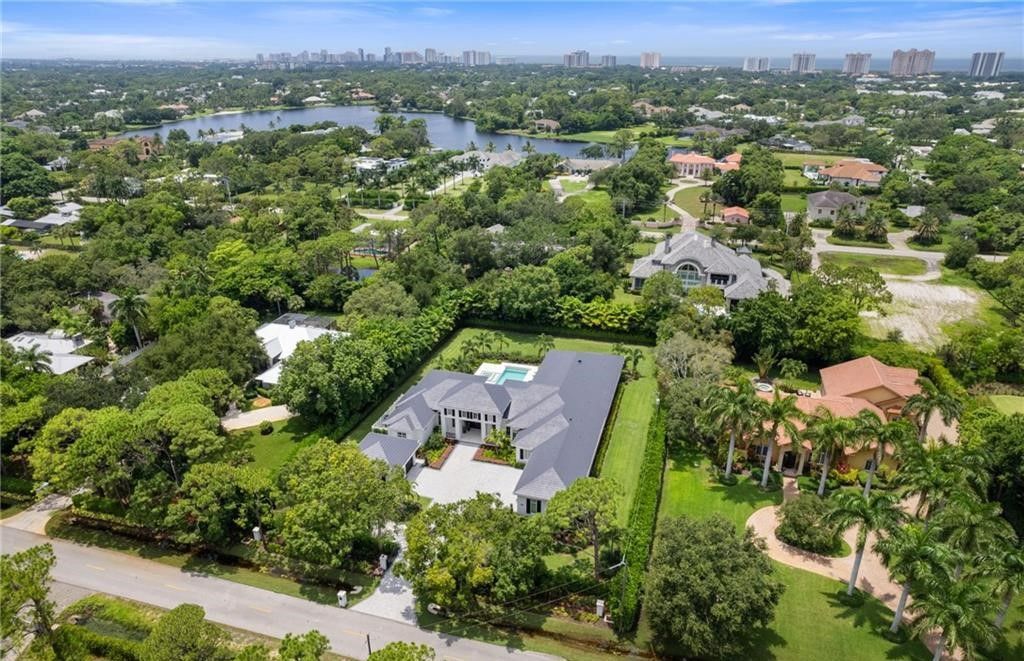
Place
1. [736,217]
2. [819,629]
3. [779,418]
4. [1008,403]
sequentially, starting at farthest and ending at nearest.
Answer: [736,217]
[1008,403]
[779,418]
[819,629]

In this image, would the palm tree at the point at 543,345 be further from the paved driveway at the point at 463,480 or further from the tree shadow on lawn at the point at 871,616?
the tree shadow on lawn at the point at 871,616

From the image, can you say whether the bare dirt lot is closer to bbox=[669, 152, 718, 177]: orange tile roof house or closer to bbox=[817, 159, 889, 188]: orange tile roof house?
bbox=[817, 159, 889, 188]: orange tile roof house

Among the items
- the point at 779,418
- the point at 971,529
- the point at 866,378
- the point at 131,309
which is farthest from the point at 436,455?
the point at 131,309

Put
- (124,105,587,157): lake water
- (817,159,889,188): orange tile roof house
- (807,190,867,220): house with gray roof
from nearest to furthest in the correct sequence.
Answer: (807,190,867,220): house with gray roof
(817,159,889,188): orange tile roof house
(124,105,587,157): lake water

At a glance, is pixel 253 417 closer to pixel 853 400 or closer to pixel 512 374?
pixel 512 374

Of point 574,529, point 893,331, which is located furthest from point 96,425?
point 893,331

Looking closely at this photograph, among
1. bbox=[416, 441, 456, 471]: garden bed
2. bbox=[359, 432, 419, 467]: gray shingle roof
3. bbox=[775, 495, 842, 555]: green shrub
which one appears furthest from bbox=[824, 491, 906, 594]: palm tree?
bbox=[359, 432, 419, 467]: gray shingle roof
